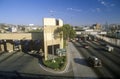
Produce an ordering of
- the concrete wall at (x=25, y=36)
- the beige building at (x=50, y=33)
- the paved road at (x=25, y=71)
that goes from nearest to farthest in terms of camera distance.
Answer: the paved road at (x=25, y=71), the beige building at (x=50, y=33), the concrete wall at (x=25, y=36)

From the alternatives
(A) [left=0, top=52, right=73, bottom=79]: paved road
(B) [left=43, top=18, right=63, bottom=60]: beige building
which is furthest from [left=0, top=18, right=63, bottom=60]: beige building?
(A) [left=0, top=52, right=73, bottom=79]: paved road

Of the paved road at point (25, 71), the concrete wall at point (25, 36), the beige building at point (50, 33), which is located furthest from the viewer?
the concrete wall at point (25, 36)

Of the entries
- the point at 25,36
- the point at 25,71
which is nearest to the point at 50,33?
the point at 25,36

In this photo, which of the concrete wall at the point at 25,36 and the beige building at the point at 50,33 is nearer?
the beige building at the point at 50,33

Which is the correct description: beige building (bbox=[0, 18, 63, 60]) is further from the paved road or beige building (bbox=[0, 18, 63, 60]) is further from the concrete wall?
the paved road

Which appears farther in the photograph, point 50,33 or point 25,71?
point 50,33

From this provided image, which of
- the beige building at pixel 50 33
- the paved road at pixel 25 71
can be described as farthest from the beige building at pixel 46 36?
the paved road at pixel 25 71

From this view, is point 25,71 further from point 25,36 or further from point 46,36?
point 25,36

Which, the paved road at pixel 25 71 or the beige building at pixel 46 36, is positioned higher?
the beige building at pixel 46 36

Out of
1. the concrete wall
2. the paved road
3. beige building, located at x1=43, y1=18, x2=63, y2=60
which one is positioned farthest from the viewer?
the concrete wall

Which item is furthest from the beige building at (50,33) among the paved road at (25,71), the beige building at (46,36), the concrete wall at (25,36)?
the paved road at (25,71)

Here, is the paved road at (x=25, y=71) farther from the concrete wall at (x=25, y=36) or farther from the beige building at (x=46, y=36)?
the concrete wall at (x=25, y=36)

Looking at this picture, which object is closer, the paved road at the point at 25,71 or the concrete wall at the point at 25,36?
the paved road at the point at 25,71

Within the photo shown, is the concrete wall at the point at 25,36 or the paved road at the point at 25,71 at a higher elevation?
the concrete wall at the point at 25,36
